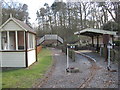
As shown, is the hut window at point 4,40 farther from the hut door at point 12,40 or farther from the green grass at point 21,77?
the green grass at point 21,77

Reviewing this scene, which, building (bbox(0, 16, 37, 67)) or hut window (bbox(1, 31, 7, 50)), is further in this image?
hut window (bbox(1, 31, 7, 50))

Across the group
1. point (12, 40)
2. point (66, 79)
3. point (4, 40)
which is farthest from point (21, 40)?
point (66, 79)

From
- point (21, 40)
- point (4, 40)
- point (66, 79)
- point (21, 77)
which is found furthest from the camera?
point (21, 40)

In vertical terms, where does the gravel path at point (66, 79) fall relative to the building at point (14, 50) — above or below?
below

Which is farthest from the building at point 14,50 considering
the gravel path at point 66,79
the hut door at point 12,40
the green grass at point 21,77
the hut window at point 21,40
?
the gravel path at point 66,79

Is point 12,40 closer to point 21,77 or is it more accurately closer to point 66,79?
point 21,77

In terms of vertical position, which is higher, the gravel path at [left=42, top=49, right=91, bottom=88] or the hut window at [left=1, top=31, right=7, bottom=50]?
the hut window at [left=1, top=31, right=7, bottom=50]

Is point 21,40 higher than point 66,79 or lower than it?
higher

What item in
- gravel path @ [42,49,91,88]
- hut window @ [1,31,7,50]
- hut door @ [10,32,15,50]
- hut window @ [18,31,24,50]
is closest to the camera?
gravel path @ [42,49,91,88]

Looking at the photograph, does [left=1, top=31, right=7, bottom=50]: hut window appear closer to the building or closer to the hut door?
the building

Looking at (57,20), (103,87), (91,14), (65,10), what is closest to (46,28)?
(57,20)

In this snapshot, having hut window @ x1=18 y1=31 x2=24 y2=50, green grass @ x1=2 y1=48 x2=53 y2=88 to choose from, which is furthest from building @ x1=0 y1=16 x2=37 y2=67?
green grass @ x1=2 y1=48 x2=53 y2=88

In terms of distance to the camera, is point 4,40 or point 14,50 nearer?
point 14,50

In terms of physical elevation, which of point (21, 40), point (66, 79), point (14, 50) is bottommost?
point (66, 79)
